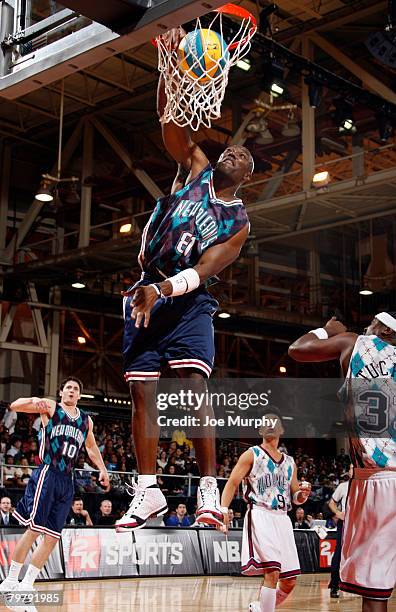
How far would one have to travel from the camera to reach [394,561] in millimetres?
5070

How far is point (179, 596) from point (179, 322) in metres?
7.92

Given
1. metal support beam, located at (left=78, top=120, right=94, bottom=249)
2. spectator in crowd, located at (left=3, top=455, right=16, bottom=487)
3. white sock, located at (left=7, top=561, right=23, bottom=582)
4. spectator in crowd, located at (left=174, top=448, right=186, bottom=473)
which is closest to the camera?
white sock, located at (left=7, top=561, right=23, bottom=582)

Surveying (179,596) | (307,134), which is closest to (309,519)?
(179,596)

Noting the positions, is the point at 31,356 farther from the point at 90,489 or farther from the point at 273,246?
the point at 90,489

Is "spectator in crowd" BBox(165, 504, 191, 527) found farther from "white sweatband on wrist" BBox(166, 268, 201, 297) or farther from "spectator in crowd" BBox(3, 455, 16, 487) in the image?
"white sweatband on wrist" BBox(166, 268, 201, 297)

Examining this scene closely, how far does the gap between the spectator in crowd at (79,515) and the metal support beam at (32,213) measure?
10.5m

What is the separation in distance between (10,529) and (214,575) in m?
4.52

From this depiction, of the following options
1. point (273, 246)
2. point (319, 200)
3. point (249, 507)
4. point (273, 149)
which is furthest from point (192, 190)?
point (273, 246)

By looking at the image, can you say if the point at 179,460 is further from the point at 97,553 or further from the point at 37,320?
the point at 37,320

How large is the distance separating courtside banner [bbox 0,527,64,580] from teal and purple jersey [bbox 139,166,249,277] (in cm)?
830

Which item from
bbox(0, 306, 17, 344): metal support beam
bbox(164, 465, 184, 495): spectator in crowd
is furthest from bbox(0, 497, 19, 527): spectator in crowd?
bbox(0, 306, 17, 344): metal support beam

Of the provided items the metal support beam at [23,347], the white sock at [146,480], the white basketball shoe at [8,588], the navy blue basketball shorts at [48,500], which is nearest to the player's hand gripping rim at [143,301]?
the white sock at [146,480]

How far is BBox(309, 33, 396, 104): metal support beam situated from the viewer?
1734 cm

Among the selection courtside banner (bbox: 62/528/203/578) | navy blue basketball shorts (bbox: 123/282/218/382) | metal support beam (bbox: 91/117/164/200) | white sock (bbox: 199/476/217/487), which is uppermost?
metal support beam (bbox: 91/117/164/200)
